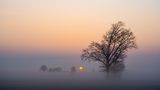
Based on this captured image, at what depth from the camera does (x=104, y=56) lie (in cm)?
4459

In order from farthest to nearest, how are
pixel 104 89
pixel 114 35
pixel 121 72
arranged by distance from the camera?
1. pixel 121 72
2. pixel 114 35
3. pixel 104 89

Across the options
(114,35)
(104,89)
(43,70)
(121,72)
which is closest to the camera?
(104,89)

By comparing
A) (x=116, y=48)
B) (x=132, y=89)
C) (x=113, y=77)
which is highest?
(x=116, y=48)

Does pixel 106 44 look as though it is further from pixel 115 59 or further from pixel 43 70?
pixel 43 70

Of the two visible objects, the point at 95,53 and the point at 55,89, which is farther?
the point at 95,53

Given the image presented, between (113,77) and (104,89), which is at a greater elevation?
(113,77)

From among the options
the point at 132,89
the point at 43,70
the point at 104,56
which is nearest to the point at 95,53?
the point at 104,56

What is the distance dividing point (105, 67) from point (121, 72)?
5068 mm

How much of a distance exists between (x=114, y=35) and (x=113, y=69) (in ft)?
14.4

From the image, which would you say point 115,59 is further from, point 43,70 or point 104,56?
point 43,70

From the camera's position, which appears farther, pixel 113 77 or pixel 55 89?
pixel 113 77

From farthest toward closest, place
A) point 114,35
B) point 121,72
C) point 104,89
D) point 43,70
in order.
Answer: point 43,70 → point 121,72 → point 114,35 → point 104,89

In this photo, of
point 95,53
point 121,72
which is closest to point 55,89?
point 95,53

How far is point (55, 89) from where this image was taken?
2898 centimetres
